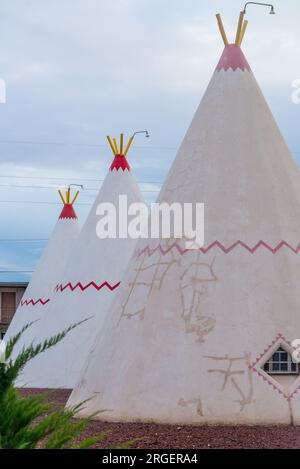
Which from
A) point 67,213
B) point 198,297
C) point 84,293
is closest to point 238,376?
point 198,297

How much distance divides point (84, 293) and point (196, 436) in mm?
6451

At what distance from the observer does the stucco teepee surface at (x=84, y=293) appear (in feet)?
44.5

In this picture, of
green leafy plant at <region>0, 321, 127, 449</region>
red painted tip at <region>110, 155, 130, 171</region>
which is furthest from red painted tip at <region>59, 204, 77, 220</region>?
green leafy plant at <region>0, 321, 127, 449</region>

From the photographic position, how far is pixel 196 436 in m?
7.81

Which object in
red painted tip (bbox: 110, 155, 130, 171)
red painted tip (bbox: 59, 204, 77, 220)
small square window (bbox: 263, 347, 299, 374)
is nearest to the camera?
small square window (bbox: 263, 347, 299, 374)

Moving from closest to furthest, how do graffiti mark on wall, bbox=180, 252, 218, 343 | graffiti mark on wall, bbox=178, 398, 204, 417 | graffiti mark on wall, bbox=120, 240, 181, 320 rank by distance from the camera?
graffiti mark on wall, bbox=178, 398, 204, 417, graffiti mark on wall, bbox=180, 252, 218, 343, graffiti mark on wall, bbox=120, 240, 181, 320

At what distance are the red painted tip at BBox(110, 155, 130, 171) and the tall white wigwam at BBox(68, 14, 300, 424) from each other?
4645 mm

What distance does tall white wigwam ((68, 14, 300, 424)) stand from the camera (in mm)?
8477

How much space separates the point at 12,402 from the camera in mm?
4727

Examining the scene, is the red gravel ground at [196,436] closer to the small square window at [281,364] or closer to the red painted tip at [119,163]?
the small square window at [281,364]

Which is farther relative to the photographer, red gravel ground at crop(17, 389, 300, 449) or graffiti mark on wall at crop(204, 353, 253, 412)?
graffiti mark on wall at crop(204, 353, 253, 412)

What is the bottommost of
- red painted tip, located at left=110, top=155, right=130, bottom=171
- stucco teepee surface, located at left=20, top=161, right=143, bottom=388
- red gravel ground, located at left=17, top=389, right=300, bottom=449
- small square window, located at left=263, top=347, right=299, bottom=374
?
red gravel ground, located at left=17, top=389, right=300, bottom=449

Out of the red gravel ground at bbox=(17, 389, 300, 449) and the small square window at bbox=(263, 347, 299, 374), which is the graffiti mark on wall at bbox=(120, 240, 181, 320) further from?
the small square window at bbox=(263, 347, 299, 374)

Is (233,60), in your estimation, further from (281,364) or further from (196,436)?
(196,436)
